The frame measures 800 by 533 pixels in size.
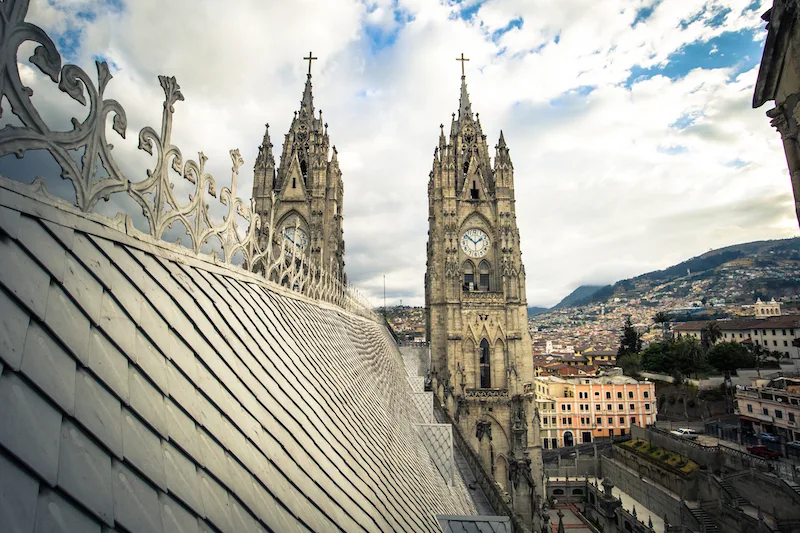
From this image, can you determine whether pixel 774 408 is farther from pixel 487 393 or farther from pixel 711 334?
pixel 711 334

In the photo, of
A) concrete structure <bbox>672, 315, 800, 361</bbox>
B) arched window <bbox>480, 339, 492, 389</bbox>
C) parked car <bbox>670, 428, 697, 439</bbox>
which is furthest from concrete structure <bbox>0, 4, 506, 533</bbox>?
concrete structure <bbox>672, 315, 800, 361</bbox>

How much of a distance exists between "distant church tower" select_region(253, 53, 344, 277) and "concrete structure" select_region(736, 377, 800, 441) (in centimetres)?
4434

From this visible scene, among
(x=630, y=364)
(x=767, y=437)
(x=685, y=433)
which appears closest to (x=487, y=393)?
(x=685, y=433)

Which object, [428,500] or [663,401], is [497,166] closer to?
[428,500]

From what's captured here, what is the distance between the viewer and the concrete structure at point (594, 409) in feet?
180

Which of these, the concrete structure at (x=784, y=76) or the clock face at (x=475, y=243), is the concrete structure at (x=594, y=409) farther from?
the concrete structure at (x=784, y=76)

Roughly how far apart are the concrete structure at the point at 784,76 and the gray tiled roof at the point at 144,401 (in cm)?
689

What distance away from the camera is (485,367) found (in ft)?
105

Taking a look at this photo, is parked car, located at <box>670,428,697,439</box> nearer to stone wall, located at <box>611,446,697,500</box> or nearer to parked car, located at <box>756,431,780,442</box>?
stone wall, located at <box>611,446,697,500</box>

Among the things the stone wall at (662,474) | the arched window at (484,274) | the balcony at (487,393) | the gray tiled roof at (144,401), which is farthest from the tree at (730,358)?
the gray tiled roof at (144,401)

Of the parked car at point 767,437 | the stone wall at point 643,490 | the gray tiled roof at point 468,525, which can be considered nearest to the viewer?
the gray tiled roof at point 468,525

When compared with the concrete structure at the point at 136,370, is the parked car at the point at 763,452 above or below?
below

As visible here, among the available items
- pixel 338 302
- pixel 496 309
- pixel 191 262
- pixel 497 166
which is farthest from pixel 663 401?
pixel 191 262

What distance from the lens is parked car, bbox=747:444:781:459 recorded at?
1442 inches
